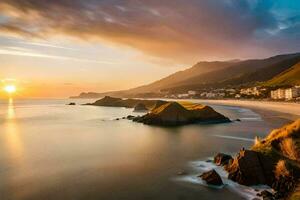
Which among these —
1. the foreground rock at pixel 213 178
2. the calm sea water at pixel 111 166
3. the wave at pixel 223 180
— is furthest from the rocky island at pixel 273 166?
the calm sea water at pixel 111 166

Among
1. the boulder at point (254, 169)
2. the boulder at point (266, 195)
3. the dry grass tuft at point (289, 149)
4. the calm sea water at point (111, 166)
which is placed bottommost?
the calm sea water at point (111, 166)

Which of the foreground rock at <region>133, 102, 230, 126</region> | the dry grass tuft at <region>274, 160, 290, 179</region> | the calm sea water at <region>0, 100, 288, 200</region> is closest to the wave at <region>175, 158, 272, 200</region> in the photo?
the calm sea water at <region>0, 100, 288, 200</region>

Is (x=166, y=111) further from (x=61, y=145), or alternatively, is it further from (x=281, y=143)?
(x=281, y=143)

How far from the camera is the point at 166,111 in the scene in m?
94.1

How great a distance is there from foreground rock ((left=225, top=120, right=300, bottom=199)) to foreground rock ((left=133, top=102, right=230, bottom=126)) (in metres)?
59.6

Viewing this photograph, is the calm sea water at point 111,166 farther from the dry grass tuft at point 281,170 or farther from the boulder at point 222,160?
the dry grass tuft at point 281,170

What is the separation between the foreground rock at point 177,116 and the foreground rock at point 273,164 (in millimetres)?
59604

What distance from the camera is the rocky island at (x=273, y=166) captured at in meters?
24.7

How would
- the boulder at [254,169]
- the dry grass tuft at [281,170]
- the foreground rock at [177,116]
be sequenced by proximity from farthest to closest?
the foreground rock at [177,116]
the boulder at [254,169]
the dry grass tuft at [281,170]

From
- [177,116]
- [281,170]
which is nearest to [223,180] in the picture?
[281,170]

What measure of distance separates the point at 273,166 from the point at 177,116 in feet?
214

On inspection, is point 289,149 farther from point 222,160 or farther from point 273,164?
point 222,160

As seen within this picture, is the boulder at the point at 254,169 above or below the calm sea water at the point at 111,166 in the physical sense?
above

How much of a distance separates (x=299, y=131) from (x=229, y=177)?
26.9 feet
